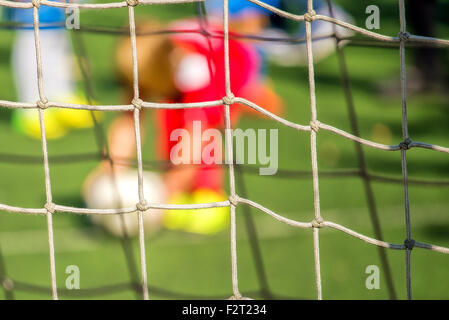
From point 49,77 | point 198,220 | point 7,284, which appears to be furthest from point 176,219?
point 49,77

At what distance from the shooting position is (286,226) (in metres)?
1.61

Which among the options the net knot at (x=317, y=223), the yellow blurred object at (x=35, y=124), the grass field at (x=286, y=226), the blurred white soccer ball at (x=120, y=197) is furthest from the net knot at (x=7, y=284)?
the yellow blurred object at (x=35, y=124)

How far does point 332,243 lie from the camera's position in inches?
60.5

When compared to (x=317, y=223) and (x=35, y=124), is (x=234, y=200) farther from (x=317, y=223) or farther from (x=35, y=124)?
(x=35, y=124)

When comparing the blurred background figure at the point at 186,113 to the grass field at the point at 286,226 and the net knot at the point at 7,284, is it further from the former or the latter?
the net knot at the point at 7,284

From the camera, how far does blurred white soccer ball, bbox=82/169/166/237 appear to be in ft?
5.21

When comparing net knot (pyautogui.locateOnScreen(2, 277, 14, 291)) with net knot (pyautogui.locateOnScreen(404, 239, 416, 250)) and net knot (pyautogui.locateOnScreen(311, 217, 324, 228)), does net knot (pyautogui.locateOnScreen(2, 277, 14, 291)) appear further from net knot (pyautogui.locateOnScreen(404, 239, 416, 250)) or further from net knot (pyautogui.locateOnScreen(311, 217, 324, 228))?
net knot (pyautogui.locateOnScreen(404, 239, 416, 250))

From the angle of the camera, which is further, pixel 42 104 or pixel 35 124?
pixel 35 124

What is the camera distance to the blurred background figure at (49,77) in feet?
7.27

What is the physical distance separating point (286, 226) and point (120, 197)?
Result: 475mm

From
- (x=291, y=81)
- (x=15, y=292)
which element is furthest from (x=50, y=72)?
(x=15, y=292)
